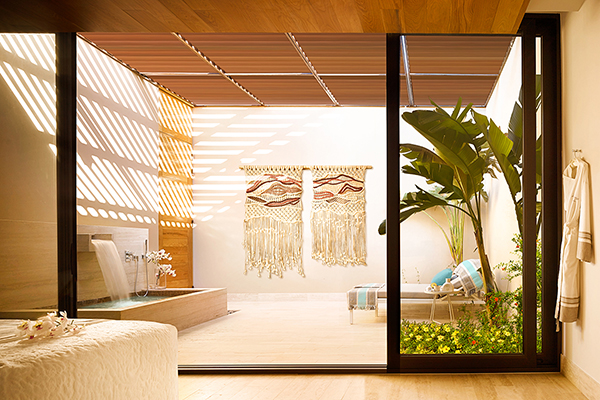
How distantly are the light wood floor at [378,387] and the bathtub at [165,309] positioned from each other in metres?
1.09

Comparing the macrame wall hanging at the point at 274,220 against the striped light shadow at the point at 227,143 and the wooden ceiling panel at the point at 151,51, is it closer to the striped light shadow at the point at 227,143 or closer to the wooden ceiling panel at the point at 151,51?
the striped light shadow at the point at 227,143

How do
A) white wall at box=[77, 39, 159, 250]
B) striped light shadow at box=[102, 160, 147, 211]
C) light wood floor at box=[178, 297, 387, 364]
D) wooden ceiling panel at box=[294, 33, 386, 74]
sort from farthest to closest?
1. striped light shadow at box=[102, 160, 147, 211]
2. white wall at box=[77, 39, 159, 250]
3. wooden ceiling panel at box=[294, 33, 386, 74]
4. light wood floor at box=[178, 297, 387, 364]

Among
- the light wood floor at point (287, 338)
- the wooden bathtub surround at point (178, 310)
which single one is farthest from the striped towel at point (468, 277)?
Answer: the wooden bathtub surround at point (178, 310)

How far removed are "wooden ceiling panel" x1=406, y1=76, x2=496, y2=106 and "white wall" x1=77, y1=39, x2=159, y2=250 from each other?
11.3ft

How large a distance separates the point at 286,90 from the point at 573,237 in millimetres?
4333

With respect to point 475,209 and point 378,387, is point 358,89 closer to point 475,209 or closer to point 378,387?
point 475,209

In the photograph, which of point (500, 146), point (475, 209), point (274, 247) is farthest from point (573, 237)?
point (274, 247)

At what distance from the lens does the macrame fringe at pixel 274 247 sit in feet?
26.4

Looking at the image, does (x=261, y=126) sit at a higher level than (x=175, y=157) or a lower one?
higher

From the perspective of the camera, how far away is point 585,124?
3240 mm

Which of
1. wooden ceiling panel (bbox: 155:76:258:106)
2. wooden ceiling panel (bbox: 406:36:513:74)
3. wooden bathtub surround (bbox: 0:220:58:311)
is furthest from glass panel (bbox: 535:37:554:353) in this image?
wooden ceiling panel (bbox: 155:76:258:106)

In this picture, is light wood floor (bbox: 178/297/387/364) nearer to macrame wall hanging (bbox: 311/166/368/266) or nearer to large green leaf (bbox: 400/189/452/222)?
macrame wall hanging (bbox: 311/166/368/266)

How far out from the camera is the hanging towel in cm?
317

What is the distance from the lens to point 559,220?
11.8 feet
